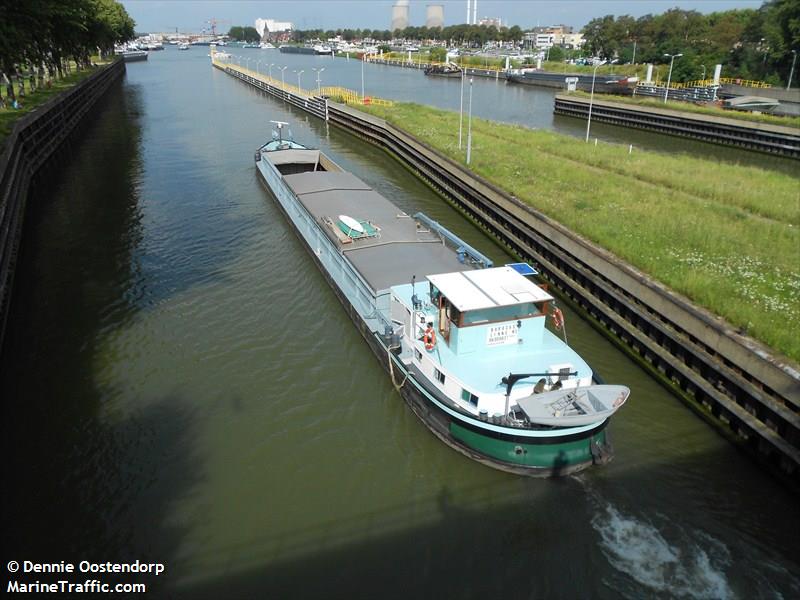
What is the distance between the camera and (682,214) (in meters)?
28.4

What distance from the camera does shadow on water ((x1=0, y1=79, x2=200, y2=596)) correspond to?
44.6 feet

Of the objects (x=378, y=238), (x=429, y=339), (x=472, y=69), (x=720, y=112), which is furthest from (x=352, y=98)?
(x=472, y=69)

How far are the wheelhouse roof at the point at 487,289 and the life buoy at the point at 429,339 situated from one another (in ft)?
4.08

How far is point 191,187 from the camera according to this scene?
43.4 m

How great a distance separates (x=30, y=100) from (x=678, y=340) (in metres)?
70.3

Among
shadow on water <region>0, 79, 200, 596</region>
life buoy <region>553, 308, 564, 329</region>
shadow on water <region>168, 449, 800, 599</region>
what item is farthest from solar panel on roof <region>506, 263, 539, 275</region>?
shadow on water <region>0, 79, 200, 596</region>

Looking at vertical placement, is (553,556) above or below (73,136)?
below

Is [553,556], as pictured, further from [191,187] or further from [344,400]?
[191,187]

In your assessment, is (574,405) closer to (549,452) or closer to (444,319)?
(549,452)

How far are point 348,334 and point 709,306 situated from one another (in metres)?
13.0

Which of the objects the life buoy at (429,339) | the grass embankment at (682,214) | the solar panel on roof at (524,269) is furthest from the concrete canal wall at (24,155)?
the grass embankment at (682,214)

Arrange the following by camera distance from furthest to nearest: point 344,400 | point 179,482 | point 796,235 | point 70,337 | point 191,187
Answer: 1. point 191,187
2. point 796,235
3. point 70,337
4. point 344,400
5. point 179,482

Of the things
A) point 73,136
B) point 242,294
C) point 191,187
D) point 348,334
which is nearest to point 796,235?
point 348,334

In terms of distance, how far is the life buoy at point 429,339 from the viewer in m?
16.4
